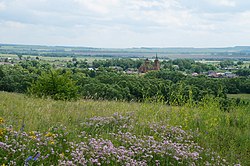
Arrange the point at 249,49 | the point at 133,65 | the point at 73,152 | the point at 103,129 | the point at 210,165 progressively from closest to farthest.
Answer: the point at 73,152 → the point at 210,165 → the point at 103,129 → the point at 133,65 → the point at 249,49

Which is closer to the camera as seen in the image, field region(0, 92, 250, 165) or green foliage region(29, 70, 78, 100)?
field region(0, 92, 250, 165)

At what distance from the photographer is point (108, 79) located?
3862cm

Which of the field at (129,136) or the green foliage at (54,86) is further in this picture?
the green foliage at (54,86)

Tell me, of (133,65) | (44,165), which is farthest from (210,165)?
(133,65)

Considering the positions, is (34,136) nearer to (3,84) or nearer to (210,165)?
(210,165)

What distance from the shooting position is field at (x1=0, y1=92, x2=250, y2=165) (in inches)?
174

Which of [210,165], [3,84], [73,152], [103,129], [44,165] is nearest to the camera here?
[44,165]

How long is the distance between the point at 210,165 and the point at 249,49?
6502 inches

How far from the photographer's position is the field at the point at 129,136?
4.41 metres

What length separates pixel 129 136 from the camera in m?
5.66

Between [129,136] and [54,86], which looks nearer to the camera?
[129,136]

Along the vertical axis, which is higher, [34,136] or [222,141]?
[34,136]

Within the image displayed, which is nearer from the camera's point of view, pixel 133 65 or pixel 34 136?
pixel 34 136

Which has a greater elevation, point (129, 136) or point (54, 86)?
point (129, 136)
